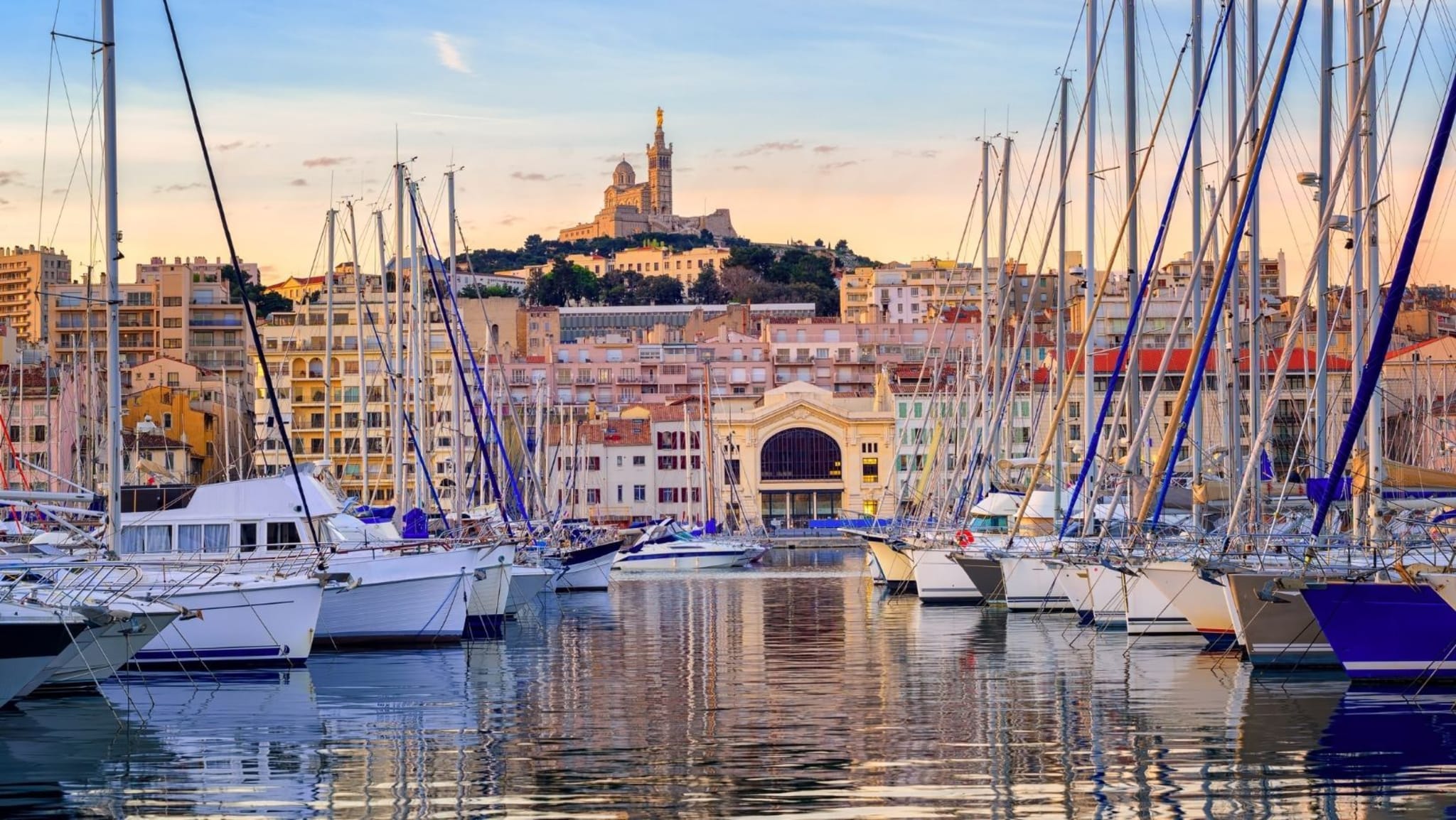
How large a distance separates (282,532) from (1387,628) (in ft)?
61.4

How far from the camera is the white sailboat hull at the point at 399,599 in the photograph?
121 feet

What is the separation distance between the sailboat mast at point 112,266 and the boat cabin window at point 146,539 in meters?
6.78

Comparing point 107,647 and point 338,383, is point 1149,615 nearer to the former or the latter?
point 107,647

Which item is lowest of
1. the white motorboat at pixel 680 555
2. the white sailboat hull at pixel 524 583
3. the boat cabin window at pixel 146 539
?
the white motorboat at pixel 680 555

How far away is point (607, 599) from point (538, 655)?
2340 centimetres

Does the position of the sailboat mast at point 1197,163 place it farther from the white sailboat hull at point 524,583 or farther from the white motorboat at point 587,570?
the white motorboat at point 587,570

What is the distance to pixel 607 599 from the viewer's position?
197 ft

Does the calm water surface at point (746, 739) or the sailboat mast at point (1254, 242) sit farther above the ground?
the sailboat mast at point (1254, 242)

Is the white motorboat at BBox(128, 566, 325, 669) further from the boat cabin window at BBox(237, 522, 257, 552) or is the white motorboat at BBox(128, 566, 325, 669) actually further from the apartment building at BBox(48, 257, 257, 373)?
the apartment building at BBox(48, 257, 257, 373)

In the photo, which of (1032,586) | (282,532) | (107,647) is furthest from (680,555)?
(107,647)

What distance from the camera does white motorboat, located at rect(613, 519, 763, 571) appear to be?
91.4 meters

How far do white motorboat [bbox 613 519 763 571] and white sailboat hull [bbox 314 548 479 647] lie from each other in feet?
169

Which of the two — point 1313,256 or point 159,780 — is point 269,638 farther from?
point 1313,256

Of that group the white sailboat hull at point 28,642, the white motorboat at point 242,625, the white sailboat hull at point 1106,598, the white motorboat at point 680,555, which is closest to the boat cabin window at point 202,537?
the white motorboat at point 242,625
